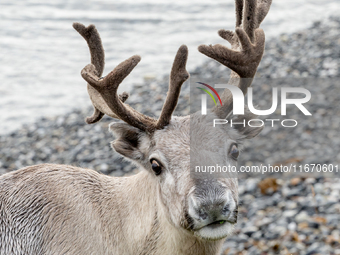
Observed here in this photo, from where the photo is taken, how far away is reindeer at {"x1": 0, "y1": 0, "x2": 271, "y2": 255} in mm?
4703

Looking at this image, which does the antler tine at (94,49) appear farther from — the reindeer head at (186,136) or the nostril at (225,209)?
the nostril at (225,209)

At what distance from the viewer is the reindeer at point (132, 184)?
15.4 feet

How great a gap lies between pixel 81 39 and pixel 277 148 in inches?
526

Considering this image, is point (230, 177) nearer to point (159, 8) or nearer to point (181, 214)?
point (181, 214)

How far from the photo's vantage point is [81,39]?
818 inches

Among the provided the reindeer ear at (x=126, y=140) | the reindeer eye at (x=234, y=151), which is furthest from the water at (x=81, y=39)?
the reindeer eye at (x=234, y=151)

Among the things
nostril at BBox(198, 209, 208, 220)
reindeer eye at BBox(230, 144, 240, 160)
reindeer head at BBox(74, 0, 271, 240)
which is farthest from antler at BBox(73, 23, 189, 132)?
nostril at BBox(198, 209, 208, 220)

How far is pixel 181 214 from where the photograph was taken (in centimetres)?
439

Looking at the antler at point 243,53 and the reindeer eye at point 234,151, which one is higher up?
the antler at point 243,53

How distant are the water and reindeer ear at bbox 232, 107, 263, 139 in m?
8.99

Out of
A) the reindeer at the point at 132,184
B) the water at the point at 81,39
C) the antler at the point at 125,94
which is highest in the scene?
the antler at the point at 125,94

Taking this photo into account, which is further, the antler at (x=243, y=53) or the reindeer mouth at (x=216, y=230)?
the antler at (x=243, y=53)

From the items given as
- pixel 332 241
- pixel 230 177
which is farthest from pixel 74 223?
pixel 332 241

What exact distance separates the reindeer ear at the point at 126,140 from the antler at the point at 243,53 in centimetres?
88
